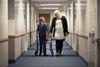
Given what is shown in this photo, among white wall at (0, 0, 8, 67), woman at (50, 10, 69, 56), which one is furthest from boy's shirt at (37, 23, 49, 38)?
white wall at (0, 0, 8, 67)

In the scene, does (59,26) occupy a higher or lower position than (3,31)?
higher

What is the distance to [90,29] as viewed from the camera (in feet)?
31.9

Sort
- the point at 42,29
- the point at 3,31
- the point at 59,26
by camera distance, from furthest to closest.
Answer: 1. the point at 42,29
2. the point at 59,26
3. the point at 3,31

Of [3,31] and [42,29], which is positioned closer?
[3,31]

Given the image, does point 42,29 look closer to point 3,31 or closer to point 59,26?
point 59,26

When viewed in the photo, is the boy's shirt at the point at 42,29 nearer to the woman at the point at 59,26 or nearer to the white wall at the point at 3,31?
the woman at the point at 59,26

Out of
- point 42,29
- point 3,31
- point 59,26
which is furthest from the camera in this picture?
point 42,29

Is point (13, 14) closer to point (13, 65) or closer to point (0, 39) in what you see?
point (13, 65)

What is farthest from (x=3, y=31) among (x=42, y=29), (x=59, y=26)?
(x=42, y=29)

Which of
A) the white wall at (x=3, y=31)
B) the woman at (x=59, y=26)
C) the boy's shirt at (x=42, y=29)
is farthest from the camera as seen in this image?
the boy's shirt at (x=42, y=29)

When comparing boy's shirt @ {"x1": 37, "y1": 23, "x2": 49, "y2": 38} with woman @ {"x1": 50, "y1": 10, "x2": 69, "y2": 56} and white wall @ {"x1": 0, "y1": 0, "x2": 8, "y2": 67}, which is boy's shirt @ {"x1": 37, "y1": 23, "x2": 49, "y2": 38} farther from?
white wall @ {"x1": 0, "y1": 0, "x2": 8, "y2": 67}

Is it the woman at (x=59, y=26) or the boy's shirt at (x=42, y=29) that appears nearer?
the woman at (x=59, y=26)

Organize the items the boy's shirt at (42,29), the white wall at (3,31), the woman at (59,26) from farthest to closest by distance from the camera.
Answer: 1. the boy's shirt at (42,29)
2. the woman at (59,26)
3. the white wall at (3,31)

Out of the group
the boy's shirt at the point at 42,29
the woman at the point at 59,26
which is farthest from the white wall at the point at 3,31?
the boy's shirt at the point at 42,29
